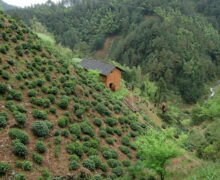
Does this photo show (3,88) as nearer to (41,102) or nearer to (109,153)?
(41,102)

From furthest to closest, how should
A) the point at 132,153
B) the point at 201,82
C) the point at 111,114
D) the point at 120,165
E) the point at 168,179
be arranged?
the point at 201,82
the point at 111,114
the point at 132,153
the point at 120,165
the point at 168,179

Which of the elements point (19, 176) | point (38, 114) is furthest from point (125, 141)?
point (19, 176)

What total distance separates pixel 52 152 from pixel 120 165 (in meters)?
5.22

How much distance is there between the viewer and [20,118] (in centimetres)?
1588

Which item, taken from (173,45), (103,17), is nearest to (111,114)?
(173,45)

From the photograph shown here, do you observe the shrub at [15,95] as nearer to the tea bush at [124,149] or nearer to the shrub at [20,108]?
the shrub at [20,108]

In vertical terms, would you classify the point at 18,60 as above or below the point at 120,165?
above

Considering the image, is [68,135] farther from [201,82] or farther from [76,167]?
[201,82]

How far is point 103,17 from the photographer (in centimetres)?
13200

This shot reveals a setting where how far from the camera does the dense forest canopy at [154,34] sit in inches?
3369

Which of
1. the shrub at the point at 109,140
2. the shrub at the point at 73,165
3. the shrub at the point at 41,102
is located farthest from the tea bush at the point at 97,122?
the shrub at the point at 73,165

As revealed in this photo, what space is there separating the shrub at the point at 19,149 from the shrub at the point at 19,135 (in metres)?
0.48

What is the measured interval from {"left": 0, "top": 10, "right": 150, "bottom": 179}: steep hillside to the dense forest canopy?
137 ft

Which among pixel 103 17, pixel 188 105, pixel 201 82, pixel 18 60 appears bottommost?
pixel 188 105
